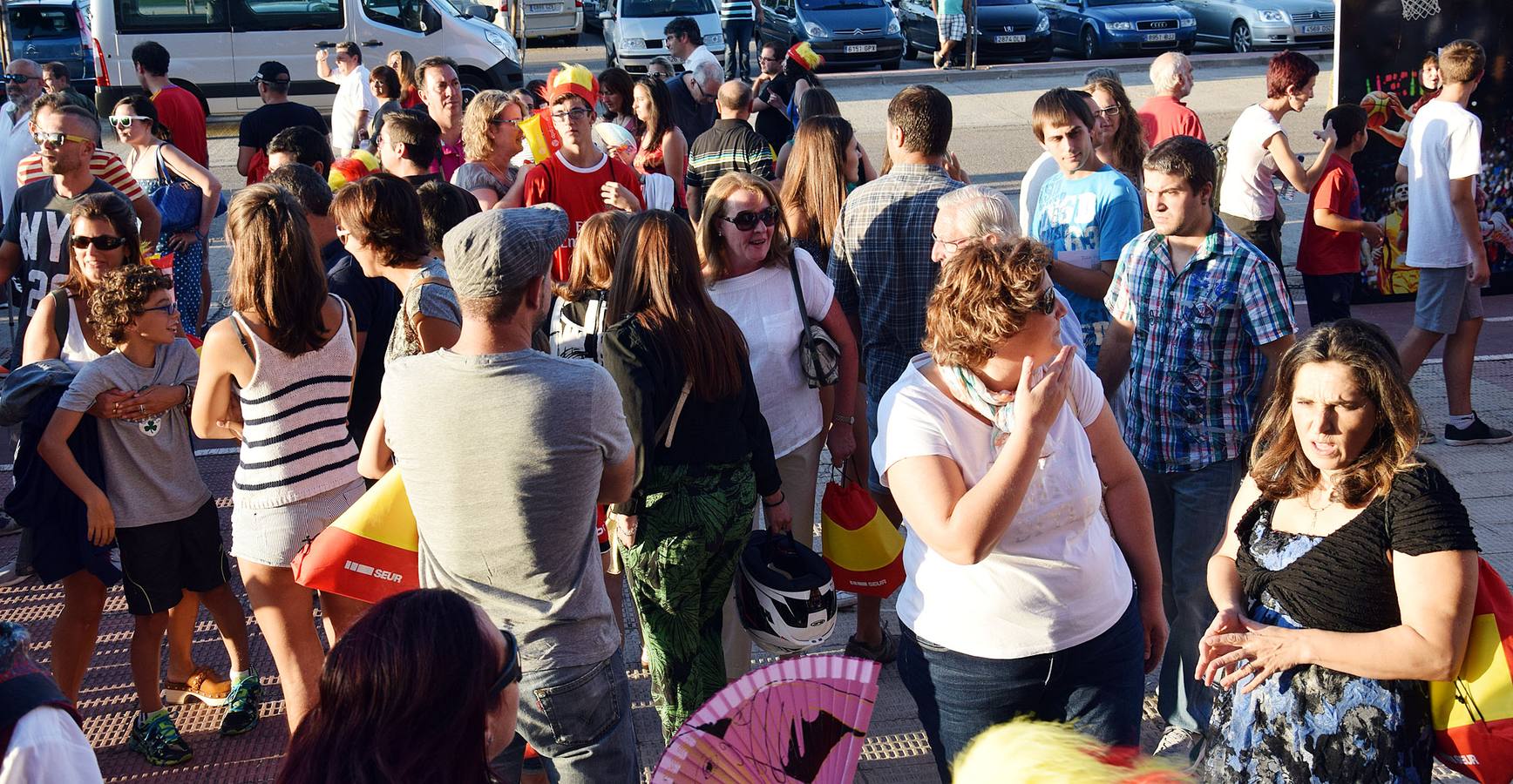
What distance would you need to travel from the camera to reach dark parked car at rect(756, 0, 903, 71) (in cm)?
1972

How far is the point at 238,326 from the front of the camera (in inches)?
140

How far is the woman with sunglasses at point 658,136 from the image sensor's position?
27.3 feet

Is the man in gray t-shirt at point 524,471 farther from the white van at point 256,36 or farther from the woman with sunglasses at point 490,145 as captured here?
the white van at point 256,36

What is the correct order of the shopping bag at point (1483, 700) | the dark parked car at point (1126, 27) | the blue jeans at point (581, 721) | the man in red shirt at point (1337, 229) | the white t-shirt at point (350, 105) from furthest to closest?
the dark parked car at point (1126, 27), the white t-shirt at point (350, 105), the man in red shirt at point (1337, 229), the blue jeans at point (581, 721), the shopping bag at point (1483, 700)

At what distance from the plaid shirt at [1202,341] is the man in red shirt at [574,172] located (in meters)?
2.63

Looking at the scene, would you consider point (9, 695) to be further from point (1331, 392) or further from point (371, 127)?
point (371, 127)

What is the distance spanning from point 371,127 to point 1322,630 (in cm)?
737

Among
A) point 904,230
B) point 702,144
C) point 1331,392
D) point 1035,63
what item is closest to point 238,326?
point 904,230

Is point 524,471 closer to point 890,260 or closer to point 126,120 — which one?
point 890,260

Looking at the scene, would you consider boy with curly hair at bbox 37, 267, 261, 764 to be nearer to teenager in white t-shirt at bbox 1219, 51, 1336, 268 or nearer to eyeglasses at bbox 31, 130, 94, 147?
eyeglasses at bbox 31, 130, 94, 147

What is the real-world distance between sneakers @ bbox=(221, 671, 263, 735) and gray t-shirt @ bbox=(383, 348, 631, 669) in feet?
5.94

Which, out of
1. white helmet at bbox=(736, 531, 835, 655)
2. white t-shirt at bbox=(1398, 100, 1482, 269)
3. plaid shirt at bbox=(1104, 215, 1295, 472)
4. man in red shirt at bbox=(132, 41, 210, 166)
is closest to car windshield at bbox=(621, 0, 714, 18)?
man in red shirt at bbox=(132, 41, 210, 166)

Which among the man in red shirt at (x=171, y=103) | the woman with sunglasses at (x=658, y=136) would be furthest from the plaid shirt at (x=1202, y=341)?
the man in red shirt at (x=171, y=103)

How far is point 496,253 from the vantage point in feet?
8.92
